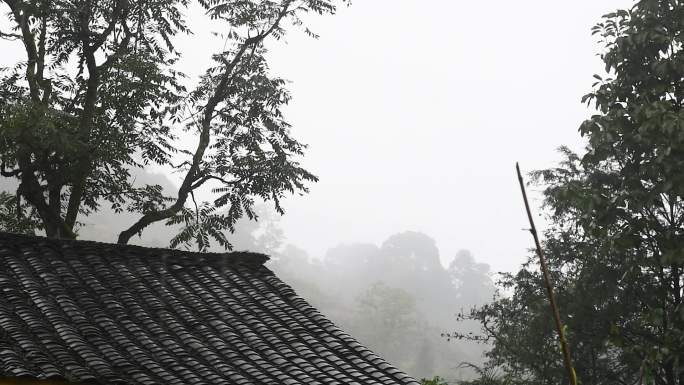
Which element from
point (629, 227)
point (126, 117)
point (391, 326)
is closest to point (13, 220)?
point (126, 117)

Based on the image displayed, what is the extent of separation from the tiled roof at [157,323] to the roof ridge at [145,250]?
0.05ft

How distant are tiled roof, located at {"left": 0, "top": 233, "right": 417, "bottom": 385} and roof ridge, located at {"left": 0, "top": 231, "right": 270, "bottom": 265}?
0.01 m

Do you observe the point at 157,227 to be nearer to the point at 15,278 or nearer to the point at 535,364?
the point at 535,364

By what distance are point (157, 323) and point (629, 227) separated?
28.4ft

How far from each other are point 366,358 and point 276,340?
1.04m

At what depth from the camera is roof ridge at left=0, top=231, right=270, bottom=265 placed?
8.55m

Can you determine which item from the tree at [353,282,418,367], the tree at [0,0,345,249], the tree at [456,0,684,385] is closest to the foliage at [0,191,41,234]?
the tree at [0,0,345,249]

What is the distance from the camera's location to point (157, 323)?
8047 millimetres

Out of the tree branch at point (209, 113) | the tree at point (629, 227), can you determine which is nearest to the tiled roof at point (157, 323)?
the tree at point (629, 227)

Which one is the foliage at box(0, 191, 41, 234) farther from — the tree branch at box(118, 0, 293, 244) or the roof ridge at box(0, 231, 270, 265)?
the roof ridge at box(0, 231, 270, 265)

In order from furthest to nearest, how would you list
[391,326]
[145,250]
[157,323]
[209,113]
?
[391,326] < [209,113] < [145,250] < [157,323]

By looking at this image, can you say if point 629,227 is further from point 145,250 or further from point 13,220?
point 13,220

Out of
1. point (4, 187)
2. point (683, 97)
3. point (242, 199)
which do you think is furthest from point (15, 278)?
point (4, 187)

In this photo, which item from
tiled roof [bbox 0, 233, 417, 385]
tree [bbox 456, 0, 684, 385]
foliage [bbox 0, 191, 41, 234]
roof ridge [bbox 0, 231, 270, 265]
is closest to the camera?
tiled roof [bbox 0, 233, 417, 385]
